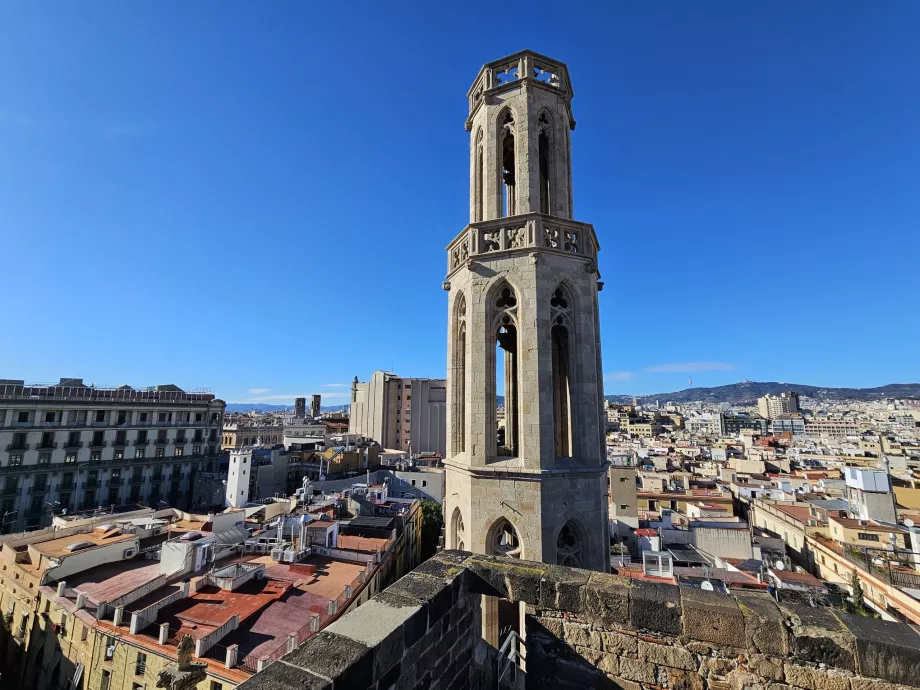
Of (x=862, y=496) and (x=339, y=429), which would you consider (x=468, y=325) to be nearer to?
(x=862, y=496)

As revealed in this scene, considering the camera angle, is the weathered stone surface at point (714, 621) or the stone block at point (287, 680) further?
the weathered stone surface at point (714, 621)

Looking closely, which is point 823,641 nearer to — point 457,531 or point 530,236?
point 457,531

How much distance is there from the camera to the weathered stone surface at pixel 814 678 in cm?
364

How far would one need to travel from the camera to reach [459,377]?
9016mm

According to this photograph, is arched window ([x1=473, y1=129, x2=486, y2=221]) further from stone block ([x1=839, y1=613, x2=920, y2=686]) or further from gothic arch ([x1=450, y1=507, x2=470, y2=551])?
stone block ([x1=839, y1=613, x2=920, y2=686])

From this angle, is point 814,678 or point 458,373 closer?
point 814,678

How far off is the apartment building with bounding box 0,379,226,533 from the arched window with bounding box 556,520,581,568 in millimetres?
57858

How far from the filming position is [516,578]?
4715mm

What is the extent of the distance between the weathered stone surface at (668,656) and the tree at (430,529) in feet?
136

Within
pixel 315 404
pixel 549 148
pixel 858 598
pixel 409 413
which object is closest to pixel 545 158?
pixel 549 148

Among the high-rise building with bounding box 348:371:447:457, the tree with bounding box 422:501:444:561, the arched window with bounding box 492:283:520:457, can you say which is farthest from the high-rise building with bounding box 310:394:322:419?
the arched window with bounding box 492:283:520:457

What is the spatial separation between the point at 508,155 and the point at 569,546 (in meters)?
8.28

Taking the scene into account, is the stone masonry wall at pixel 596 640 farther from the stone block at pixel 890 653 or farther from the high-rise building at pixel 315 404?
the high-rise building at pixel 315 404

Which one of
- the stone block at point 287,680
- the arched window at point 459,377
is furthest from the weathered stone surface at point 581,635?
the arched window at point 459,377
